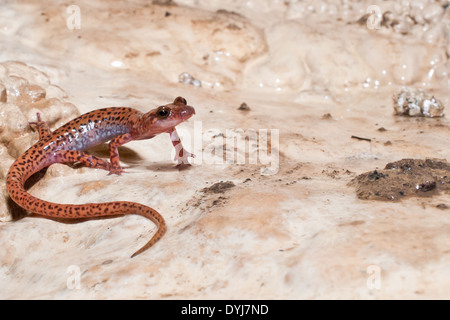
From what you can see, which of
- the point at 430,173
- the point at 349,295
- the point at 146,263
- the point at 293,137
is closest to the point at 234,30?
the point at 293,137

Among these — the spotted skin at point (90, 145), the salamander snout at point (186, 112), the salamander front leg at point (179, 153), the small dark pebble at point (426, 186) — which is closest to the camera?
the small dark pebble at point (426, 186)

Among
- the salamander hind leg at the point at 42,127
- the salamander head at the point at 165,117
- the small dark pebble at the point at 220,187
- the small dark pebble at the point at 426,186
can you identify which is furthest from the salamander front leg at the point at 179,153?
the small dark pebble at the point at 426,186

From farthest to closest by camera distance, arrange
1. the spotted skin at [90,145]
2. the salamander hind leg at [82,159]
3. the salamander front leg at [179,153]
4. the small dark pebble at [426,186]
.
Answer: the salamander front leg at [179,153]
the salamander hind leg at [82,159]
the spotted skin at [90,145]
the small dark pebble at [426,186]

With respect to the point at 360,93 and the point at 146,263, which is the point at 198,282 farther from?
the point at 360,93

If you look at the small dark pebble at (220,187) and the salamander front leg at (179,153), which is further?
the salamander front leg at (179,153)

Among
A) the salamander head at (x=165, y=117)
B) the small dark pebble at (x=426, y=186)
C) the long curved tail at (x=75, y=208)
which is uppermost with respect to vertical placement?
the salamander head at (x=165, y=117)

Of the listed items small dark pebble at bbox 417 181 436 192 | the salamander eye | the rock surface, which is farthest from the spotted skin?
small dark pebble at bbox 417 181 436 192

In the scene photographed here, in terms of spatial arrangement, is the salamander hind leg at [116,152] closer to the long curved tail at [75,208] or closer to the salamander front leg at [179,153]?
the salamander front leg at [179,153]

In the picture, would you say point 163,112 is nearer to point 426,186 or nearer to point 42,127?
point 42,127
